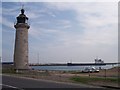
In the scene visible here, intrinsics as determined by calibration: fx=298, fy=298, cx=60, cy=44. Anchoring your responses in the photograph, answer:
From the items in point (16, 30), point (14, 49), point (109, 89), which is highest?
point (16, 30)

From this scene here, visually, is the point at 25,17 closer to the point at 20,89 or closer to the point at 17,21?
the point at 17,21

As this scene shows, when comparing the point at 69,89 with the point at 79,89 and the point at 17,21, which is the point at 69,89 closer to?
the point at 79,89

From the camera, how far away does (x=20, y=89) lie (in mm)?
19422

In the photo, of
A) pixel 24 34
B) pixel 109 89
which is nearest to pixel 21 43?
pixel 24 34

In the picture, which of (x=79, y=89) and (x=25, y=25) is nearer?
(x=79, y=89)

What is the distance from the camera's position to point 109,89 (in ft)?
72.2

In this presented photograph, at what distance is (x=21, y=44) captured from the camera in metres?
51.3

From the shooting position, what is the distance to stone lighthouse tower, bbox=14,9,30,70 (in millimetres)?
51344

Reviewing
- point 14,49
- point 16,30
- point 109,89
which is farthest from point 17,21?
point 109,89

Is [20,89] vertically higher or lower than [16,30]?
lower

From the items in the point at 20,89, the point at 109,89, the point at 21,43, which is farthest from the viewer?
the point at 21,43

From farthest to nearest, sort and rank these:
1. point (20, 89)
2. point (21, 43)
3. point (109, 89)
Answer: point (21, 43), point (109, 89), point (20, 89)

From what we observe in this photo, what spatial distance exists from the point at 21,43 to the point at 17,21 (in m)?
4.52

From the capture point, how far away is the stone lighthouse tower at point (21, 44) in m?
51.3
